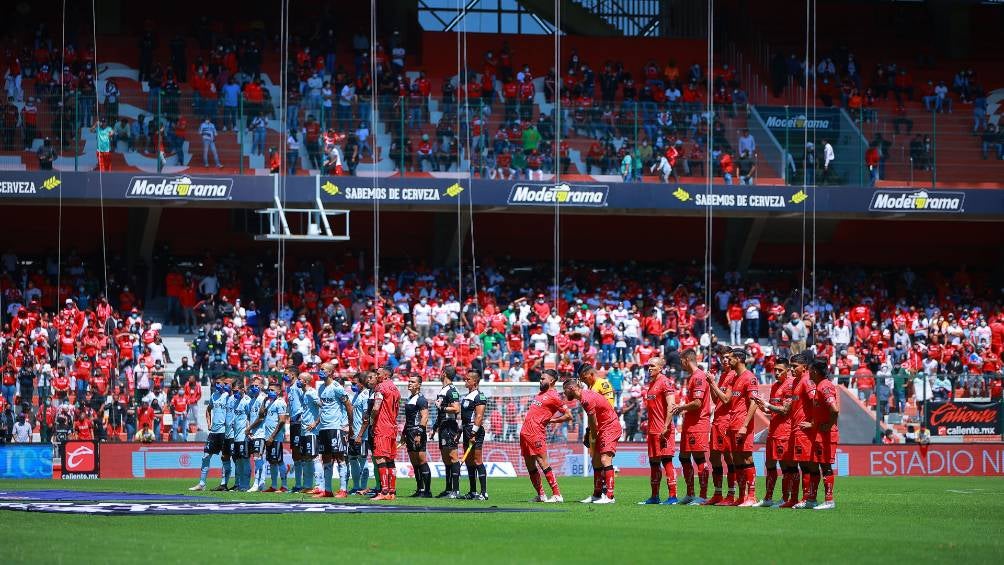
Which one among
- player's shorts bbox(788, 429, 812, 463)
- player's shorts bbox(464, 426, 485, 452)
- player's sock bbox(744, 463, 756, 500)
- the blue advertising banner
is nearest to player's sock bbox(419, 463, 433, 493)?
player's shorts bbox(464, 426, 485, 452)

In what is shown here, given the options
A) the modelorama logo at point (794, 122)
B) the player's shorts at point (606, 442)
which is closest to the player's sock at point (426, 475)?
the player's shorts at point (606, 442)

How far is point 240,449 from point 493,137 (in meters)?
19.0

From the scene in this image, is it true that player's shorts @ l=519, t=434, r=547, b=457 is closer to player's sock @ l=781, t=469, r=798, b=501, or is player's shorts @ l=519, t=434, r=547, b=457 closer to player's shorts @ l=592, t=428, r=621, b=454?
player's shorts @ l=592, t=428, r=621, b=454

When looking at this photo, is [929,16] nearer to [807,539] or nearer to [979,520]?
[979,520]

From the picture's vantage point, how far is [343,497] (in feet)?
67.3

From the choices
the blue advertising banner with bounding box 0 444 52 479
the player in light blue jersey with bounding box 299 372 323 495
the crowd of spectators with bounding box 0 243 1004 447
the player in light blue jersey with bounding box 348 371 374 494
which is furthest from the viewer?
the crowd of spectators with bounding box 0 243 1004 447

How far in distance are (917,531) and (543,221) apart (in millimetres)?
31488

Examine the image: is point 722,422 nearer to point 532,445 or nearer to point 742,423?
point 742,423

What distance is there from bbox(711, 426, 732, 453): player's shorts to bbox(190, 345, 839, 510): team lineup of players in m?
0.01

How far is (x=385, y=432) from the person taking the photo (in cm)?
2014

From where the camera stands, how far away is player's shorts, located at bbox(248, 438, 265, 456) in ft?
73.3

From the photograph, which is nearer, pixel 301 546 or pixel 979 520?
pixel 301 546

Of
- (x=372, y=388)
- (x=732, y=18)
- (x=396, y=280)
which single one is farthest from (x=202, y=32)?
(x=372, y=388)

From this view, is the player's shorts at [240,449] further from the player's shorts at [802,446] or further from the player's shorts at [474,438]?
the player's shorts at [802,446]
